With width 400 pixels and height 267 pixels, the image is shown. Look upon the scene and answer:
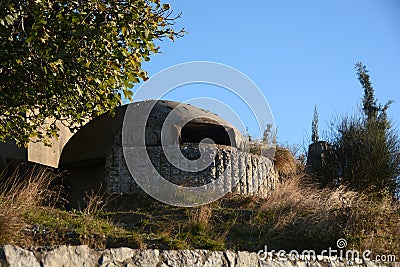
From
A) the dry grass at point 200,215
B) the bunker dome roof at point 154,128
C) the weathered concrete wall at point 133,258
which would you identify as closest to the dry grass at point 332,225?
the weathered concrete wall at point 133,258

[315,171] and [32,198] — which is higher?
[315,171]

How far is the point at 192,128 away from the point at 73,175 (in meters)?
2.66

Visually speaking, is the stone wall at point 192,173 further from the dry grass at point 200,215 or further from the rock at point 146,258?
the rock at point 146,258

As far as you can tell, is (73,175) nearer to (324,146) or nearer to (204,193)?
(204,193)

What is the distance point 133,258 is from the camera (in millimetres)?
7789

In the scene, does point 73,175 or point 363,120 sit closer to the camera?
→ point 73,175

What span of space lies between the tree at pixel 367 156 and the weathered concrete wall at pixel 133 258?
5.46 meters

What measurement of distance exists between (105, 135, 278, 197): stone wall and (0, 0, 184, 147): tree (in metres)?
2.25

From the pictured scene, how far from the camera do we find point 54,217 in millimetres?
9281

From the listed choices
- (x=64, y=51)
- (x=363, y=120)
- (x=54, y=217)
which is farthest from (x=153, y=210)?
(x=363, y=120)

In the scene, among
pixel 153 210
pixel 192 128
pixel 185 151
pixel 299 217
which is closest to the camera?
pixel 299 217

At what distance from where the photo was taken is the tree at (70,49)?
8.98 meters

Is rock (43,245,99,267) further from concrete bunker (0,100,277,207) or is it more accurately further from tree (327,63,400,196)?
tree (327,63,400,196)

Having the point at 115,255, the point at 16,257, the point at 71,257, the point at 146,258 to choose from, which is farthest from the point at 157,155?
the point at 16,257
